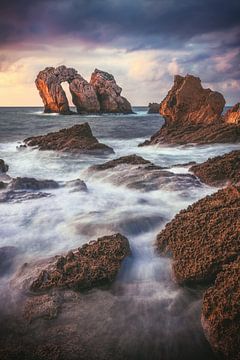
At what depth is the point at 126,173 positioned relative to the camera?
8.43 m

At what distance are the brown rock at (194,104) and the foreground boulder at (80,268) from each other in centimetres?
1424

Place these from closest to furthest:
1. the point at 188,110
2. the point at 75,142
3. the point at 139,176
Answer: the point at 139,176, the point at 75,142, the point at 188,110

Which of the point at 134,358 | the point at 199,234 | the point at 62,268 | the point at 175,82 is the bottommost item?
the point at 134,358

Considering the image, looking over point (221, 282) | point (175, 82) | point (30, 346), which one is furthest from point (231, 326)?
point (175, 82)

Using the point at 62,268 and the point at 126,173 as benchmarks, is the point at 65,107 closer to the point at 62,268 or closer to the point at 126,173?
the point at 126,173

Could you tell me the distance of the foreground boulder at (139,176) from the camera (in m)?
7.28

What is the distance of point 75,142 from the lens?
517 inches

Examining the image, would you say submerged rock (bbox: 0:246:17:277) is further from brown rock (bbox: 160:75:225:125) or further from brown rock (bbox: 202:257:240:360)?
brown rock (bbox: 160:75:225:125)

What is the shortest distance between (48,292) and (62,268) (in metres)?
0.36

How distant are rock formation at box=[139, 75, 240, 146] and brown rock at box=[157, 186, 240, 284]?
451 inches

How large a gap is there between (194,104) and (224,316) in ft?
53.1

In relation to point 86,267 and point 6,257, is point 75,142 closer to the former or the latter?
point 6,257

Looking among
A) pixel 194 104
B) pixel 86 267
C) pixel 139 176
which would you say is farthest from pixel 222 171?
pixel 194 104

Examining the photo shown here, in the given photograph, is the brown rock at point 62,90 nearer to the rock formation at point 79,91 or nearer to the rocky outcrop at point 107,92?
the rock formation at point 79,91
